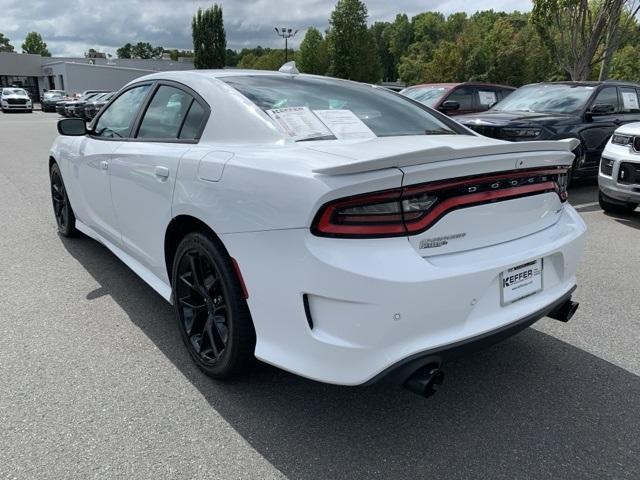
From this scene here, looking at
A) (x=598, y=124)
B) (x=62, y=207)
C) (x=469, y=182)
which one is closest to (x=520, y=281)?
(x=469, y=182)

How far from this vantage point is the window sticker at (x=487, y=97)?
1093 cm

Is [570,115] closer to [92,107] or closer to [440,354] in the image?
[440,354]

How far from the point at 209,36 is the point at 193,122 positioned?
74.2m

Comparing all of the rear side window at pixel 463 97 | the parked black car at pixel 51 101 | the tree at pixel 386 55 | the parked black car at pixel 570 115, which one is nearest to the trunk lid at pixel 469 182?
the parked black car at pixel 570 115

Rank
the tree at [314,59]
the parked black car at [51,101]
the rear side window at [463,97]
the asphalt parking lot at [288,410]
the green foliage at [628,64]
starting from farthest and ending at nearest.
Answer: the tree at [314,59], the green foliage at [628,64], the parked black car at [51,101], the rear side window at [463,97], the asphalt parking lot at [288,410]

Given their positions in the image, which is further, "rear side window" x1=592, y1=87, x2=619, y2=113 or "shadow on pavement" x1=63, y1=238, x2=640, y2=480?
"rear side window" x1=592, y1=87, x2=619, y2=113

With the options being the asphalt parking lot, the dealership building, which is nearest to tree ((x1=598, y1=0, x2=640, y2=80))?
the asphalt parking lot

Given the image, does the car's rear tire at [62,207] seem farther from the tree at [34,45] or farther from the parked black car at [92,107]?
the tree at [34,45]

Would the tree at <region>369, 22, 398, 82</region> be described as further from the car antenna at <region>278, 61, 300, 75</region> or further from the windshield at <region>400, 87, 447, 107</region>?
the car antenna at <region>278, 61, 300, 75</region>

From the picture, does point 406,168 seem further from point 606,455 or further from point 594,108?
point 594,108

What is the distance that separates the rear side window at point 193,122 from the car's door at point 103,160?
73 cm

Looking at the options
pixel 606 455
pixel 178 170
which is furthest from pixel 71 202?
pixel 606 455

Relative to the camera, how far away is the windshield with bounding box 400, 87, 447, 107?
10078 millimetres

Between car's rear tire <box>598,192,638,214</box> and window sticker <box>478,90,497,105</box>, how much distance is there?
4959 millimetres
